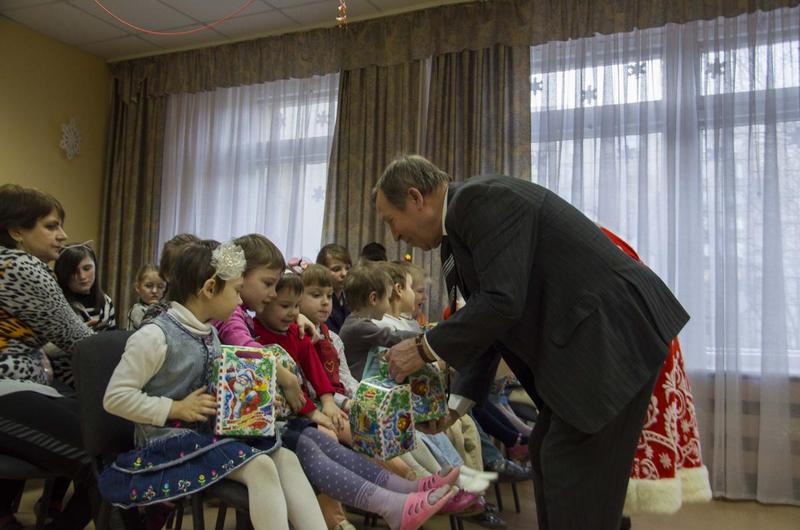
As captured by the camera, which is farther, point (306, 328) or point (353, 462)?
→ point (306, 328)

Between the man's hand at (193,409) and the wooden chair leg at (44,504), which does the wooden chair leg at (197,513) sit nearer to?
the man's hand at (193,409)

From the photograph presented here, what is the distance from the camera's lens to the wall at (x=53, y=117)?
17.1ft

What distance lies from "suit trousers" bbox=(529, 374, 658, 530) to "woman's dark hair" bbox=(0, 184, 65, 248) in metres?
1.82

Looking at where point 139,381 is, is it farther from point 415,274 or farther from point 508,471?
point 415,274

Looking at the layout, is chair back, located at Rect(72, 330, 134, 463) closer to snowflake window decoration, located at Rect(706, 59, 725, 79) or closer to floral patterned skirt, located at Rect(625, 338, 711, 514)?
floral patterned skirt, located at Rect(625, 338, 711, 514)

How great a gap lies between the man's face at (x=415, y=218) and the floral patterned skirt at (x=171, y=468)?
2.20 feet

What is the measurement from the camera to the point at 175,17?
5.03 metres

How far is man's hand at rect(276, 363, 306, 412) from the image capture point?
2.13m

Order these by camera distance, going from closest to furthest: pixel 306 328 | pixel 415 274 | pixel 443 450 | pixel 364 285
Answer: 1. pixel 306 328
2. pixel 443 450
3. pixel 364 285
4. pixel 415 274

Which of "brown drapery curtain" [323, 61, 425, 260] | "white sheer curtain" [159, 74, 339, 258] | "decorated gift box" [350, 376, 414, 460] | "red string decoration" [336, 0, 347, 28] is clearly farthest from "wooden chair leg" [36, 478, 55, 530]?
"white sheer curtain" [159, 74, 339, 258]

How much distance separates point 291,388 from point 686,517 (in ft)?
7.55

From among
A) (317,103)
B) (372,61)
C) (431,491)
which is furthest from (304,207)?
(431,491)

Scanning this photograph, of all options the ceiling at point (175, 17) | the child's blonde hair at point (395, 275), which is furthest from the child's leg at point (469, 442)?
the ceiling at point (175, 17)

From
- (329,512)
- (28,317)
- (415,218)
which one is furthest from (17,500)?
(415,218)
